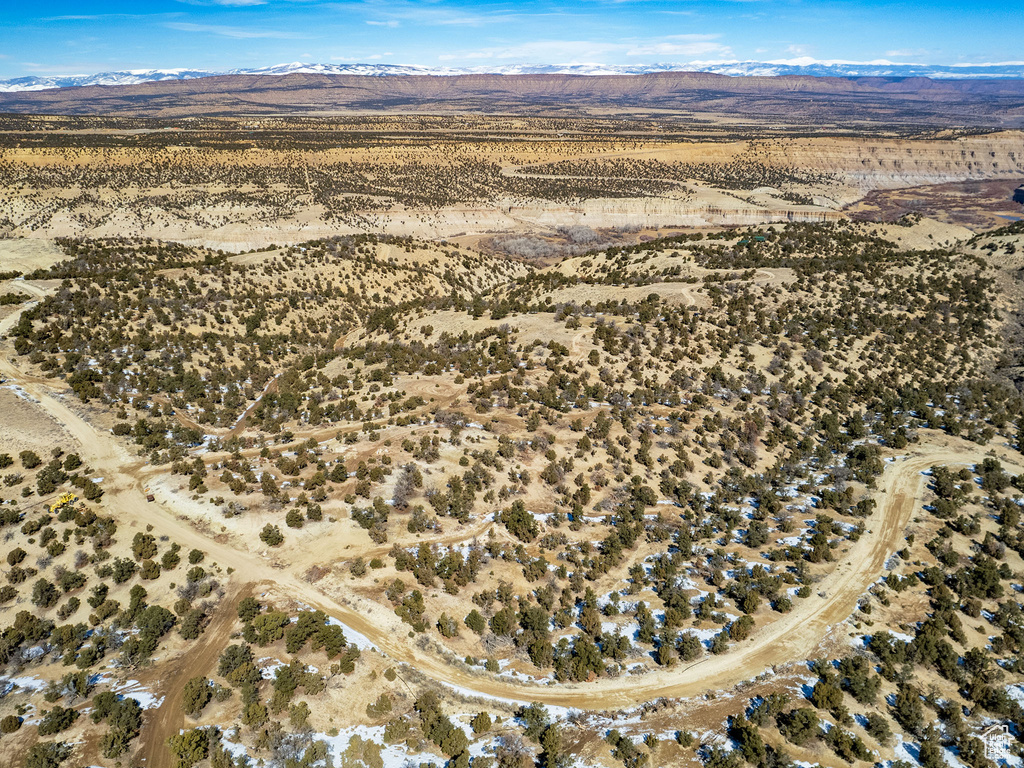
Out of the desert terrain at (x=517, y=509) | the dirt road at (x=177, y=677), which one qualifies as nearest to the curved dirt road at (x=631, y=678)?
the desert terrain at (x=517, y=509)

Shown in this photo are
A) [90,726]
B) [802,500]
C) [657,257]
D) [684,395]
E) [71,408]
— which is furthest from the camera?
[657,257]

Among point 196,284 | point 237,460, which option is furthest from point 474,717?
point 196,284

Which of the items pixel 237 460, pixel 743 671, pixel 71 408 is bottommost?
pixel 743 671

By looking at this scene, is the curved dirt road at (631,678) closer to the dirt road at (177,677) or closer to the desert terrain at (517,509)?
the desert terrain at (517,509)

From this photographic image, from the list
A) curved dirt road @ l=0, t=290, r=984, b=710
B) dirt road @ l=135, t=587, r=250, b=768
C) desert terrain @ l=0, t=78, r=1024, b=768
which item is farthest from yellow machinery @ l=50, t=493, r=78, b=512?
dirt road @ l=135, t=587, r=250, b=768

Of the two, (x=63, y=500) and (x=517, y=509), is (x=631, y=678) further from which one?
(x=63, y=500)

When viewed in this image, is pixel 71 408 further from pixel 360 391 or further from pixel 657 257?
pixel 657 257

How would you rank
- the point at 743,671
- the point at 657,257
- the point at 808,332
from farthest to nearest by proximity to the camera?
the point at 657,257 → the point at 808,332 → the point at 743,671

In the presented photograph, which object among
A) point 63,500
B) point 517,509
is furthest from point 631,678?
point 63,500

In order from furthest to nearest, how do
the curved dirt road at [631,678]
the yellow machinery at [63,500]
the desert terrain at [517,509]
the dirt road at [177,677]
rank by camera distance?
1. the yellow machinery at [63,500]
2. the curved dirt road at [631,678]
3. the desert terrain at [517,509]
4. the dirt road at [177,677]
